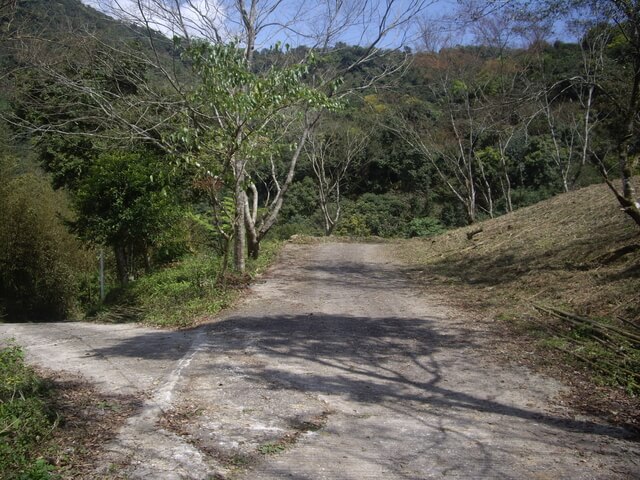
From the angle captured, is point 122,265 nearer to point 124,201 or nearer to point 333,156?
point 124,201

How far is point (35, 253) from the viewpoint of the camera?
67.3ft

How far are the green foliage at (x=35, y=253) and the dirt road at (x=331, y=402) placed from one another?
38.6ft

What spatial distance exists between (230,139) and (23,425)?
6.46 metres

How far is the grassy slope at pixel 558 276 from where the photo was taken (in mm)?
6222

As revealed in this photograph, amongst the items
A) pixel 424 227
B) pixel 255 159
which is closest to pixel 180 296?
pixel 255 159

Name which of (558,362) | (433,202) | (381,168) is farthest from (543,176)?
(558,362)

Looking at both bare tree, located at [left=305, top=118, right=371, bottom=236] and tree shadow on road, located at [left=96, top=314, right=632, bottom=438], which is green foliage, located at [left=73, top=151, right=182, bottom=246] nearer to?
tree shadow on road, located at [left=96, top=314, right=632, bottom=438]

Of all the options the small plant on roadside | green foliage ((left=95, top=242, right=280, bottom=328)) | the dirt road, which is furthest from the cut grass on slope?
green foliage ((left=95, top=242, right=280, bottom=328))

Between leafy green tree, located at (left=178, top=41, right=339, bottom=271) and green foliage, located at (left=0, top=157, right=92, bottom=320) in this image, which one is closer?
leafy green tree, located at (left=178, top=41, right=339, bottom=271)

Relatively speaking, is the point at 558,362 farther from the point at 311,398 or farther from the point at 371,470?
the point at 371,470

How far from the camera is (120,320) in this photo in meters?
11.0

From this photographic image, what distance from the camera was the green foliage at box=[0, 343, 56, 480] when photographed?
130 inches

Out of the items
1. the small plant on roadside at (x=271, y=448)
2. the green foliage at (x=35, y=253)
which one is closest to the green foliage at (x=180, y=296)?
the small plant on roadside at (x=271, y=448)

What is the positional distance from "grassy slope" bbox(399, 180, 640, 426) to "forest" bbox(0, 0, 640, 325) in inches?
40.6
